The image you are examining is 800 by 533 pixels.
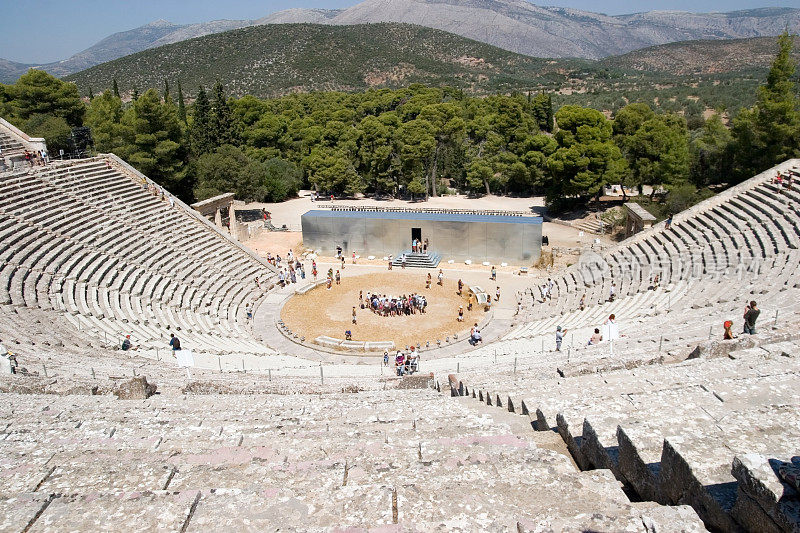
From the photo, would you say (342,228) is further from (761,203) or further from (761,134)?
(761,134)

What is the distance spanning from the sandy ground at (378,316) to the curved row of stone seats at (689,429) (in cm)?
1196

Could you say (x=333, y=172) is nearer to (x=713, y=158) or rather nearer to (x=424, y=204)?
(x=424, y=204)

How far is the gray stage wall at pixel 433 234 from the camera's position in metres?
27.4

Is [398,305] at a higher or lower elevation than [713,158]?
lower

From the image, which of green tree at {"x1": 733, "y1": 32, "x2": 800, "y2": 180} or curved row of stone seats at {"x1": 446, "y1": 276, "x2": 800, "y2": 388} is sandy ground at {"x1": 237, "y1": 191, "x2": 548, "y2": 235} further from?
curved row of stone seats at {"x1": 446, "y1": 276, "x2": 800, "y2": 388}

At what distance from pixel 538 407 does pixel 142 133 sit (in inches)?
1324

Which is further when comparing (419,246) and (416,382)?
(419,246)

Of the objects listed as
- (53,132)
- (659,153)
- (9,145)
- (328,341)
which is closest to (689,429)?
(328,341)

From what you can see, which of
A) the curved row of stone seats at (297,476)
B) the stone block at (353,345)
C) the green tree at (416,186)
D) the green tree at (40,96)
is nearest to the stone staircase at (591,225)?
the green tree at (416,186)

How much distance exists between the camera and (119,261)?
20.2m

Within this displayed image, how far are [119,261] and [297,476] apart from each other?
1850 cm

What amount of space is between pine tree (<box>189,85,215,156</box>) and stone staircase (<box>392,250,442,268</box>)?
21073 mm

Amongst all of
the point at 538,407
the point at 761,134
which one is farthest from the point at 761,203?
the point at 538,407

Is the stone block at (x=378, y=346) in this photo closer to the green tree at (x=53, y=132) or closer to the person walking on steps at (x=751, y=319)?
the person walking on steps at (x=751, y=319)
